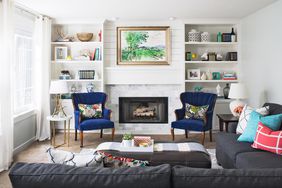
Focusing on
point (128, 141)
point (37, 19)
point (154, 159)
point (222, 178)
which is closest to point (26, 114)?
point (37, 19)

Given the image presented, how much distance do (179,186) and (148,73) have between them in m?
4.52

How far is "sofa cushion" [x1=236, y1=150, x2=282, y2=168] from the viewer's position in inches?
100

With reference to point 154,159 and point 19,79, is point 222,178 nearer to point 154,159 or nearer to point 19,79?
point 154,159

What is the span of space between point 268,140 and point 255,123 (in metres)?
0.42

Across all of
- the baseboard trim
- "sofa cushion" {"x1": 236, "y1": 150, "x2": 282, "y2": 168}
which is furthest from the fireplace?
"sofa cushion" {"x1": 236, "y1": 150, "x2": 282, "y2": 168}

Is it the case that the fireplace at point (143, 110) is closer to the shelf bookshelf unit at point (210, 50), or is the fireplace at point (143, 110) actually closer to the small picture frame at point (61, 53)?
the shelf bookshelf unit at point (210, 50)

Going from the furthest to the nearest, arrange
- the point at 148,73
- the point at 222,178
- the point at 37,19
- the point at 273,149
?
1. the point at 148,73
2. the point at 37,19
3. the point at 273,149
4. the point at 222,178

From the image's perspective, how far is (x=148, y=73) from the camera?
19.0 ft

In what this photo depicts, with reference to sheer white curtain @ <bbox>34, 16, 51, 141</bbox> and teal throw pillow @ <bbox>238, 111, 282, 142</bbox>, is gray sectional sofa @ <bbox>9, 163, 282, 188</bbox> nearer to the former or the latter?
teal throw pillow @ <bbox>238, 111, 282, 142</bbox>

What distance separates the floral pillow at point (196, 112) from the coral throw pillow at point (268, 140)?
195 centimetres

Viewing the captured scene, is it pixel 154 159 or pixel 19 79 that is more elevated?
pixel 19 79

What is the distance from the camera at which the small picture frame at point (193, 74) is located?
5.88 m

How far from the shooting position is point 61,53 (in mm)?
5898

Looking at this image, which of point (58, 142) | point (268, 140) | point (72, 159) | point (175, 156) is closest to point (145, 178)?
point (72, 159)
